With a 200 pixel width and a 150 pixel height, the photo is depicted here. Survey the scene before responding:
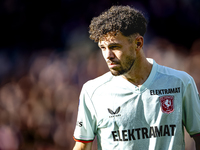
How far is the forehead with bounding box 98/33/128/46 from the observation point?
175cm

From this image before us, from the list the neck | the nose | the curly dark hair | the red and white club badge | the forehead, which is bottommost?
the red and white club badge

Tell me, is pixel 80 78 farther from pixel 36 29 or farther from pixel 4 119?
pixel 4 119

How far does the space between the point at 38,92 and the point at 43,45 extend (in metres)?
0.75

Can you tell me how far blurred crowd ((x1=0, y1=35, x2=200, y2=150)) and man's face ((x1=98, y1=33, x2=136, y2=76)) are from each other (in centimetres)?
209

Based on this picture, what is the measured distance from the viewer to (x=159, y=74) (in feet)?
6.11

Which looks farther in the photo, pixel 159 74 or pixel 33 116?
pixel 33 116

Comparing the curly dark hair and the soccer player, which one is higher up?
the curly dark hair

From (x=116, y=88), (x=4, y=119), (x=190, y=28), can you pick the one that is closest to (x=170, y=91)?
(x=116, y=88)

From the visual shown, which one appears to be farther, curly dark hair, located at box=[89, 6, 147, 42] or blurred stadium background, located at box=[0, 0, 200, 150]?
blurred stadium background, located at box=[0, 0, 200, 150]

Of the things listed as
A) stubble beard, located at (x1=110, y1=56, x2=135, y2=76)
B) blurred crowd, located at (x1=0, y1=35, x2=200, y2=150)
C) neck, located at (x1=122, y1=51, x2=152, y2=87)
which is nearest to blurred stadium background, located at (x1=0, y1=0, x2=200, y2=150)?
blurred crowd, located at (x1=0, y1=35, x2=200, y2=150)

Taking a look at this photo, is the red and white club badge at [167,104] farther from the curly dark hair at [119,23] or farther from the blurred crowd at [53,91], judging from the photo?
the blurred crowd at [53,91]

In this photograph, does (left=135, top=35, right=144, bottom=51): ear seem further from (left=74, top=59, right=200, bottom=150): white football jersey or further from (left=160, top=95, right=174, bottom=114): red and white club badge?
(left=160, top=95, right=174, bottom=114): red and white club badge

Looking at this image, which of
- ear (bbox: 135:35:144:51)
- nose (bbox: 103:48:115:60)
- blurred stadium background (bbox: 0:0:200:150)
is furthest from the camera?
blurred stadium background (bbox: 0:0:200:150)

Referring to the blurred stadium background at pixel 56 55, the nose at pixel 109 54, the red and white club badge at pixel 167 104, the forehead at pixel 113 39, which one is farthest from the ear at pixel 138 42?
the blurred stadium background at pixel 56 55
